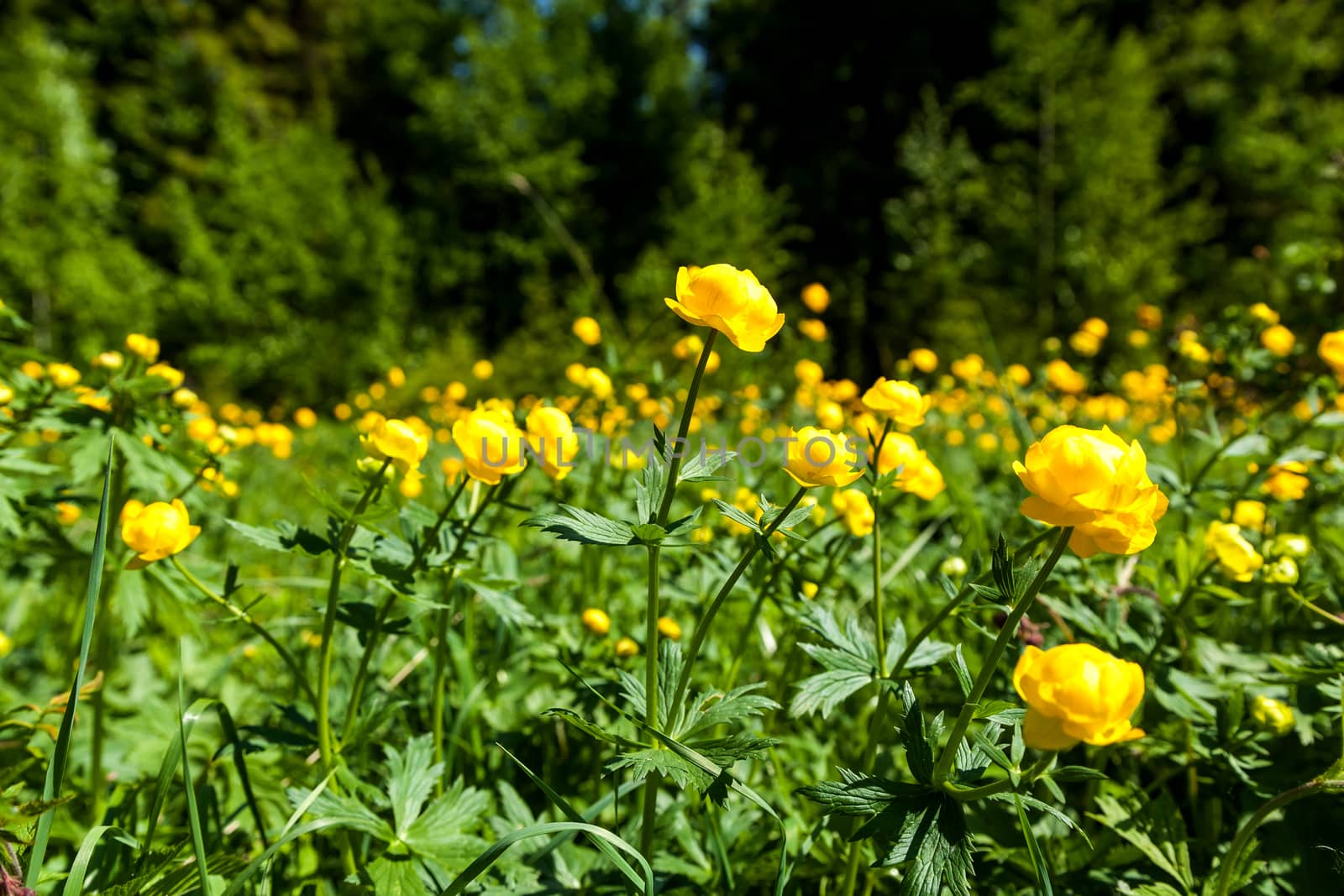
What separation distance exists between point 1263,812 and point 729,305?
65 cm

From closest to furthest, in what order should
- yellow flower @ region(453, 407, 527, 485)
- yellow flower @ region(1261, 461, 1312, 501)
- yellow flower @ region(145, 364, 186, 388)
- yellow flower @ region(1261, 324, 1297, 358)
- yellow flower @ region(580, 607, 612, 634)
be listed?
yellow flower @ region(453, 407, 527, 485)
yellow flower @ region(145, 364, 186, 388)
yellow flower @ region(580, 607, 612, 634)
yellow flower @ region(1261, 461, 1312, 501)
yellow flower @ region(1261, 324, 1297, 358)

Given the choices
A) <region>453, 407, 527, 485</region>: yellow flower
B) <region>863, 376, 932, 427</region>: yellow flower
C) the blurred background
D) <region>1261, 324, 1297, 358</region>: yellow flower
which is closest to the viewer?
<region>453, 407, 527, 485</region>: yellow flower

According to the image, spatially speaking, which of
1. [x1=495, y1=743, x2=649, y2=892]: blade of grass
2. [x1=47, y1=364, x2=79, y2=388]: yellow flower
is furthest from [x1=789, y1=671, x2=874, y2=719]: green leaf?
[x1=47, y1=364, x2=79, y2=388]: yellow flower

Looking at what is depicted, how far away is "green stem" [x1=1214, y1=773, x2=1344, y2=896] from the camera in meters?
0.65

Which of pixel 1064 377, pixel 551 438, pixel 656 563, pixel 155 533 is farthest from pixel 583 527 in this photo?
pixel 1064 377

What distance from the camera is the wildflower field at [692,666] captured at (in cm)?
67

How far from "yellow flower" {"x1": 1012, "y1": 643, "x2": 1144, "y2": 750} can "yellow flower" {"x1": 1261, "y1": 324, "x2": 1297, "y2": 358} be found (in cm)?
136

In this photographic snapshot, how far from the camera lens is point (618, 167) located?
11.1m

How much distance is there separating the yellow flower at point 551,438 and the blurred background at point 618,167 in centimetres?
493

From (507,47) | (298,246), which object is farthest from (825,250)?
(298,246)

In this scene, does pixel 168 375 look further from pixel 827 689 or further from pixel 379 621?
pixel 827 689

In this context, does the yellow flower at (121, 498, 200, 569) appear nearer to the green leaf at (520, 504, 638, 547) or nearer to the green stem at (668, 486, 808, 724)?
the green leaf at (520, 504, 638, 547)

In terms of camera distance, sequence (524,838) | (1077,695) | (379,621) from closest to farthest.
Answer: (1077,695), (524,838), (379,621)

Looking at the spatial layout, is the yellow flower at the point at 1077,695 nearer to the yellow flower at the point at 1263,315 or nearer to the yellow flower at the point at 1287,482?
the yellow flower at the point at 1287,482
